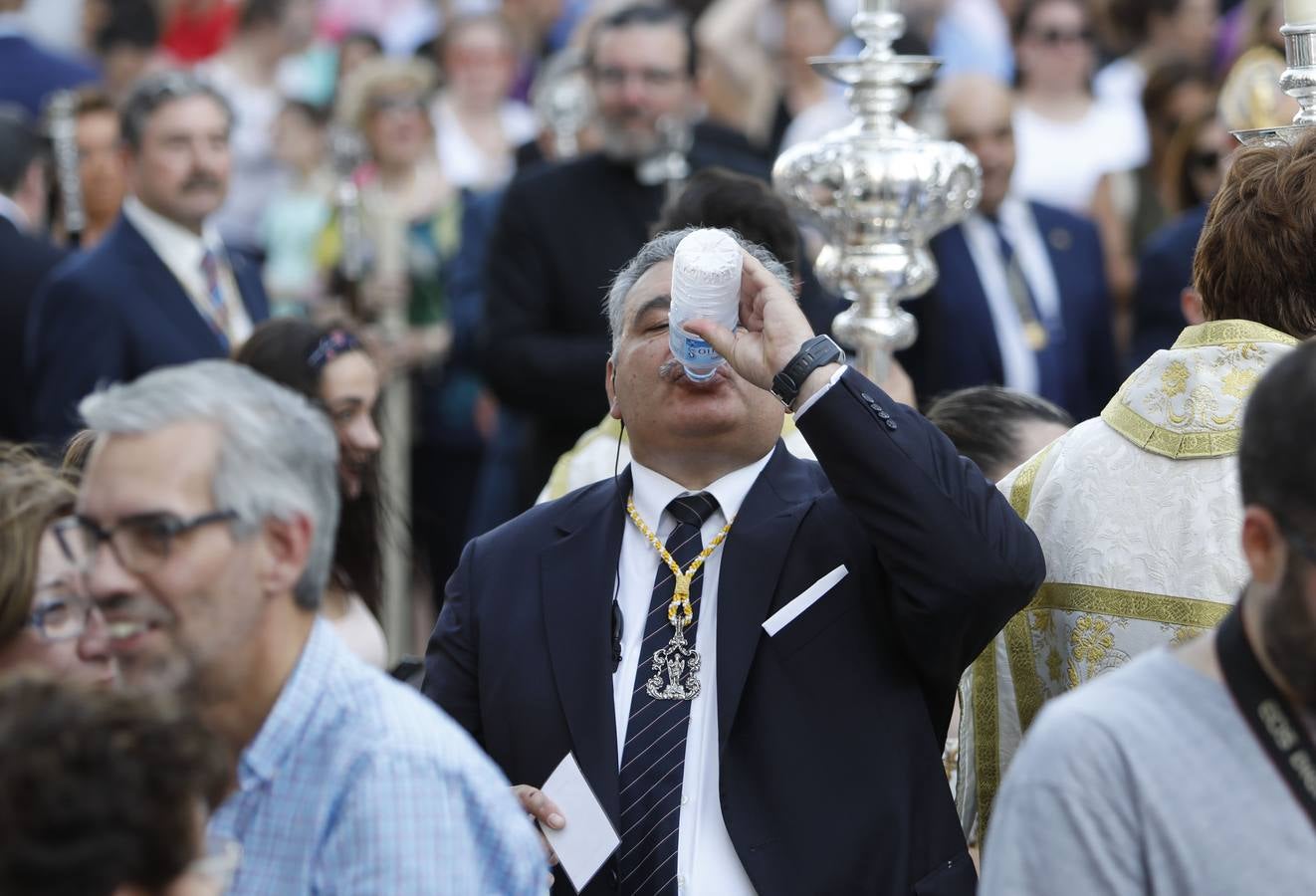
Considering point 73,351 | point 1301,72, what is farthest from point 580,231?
point 1301,72

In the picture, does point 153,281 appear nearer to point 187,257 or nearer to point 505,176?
point 187,257

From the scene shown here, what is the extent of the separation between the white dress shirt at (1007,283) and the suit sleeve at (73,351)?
8.93 feet

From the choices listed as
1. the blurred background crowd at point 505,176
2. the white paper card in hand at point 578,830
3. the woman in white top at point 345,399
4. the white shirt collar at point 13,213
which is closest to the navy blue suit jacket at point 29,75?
the blurred background crowd at point 505,176

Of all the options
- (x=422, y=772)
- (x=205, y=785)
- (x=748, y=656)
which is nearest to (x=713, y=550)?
(x=748, y=656)

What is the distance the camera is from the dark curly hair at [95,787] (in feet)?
A: 6.77

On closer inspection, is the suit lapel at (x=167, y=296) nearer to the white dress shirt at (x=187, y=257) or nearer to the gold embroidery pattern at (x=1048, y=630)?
the white dress shirt at (x=187, y=257)

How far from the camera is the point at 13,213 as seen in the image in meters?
6.93

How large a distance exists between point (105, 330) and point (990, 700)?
10.6ft

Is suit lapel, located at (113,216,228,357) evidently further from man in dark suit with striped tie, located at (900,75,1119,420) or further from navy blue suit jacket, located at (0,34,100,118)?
navy blue suit jacket, located at (0,34,100,118)

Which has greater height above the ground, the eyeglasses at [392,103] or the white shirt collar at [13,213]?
the white shirt collar at [13,213]

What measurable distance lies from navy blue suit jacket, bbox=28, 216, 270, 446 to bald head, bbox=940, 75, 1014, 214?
2.59m

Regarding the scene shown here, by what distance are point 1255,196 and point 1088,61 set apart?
5.77 meters

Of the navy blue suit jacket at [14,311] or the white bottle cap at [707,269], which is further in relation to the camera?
the navy blue suit jacket at [14,311]

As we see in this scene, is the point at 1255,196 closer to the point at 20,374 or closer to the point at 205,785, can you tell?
the point at 205,785
